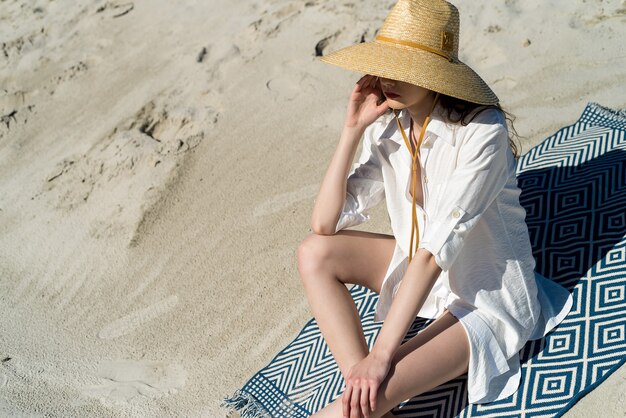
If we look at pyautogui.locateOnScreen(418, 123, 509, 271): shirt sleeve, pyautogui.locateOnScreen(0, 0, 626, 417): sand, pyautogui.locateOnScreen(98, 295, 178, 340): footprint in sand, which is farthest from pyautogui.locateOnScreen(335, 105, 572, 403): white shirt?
pyautogui.locateOnScreen(98, 295, 178, 340): footprint in sand

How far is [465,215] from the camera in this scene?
7.41ft

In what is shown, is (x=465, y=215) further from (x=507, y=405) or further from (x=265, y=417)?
(x=265, y=417)

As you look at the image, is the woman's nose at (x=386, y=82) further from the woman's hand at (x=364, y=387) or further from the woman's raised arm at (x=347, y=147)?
the woman's hand at (x=364, y=387)

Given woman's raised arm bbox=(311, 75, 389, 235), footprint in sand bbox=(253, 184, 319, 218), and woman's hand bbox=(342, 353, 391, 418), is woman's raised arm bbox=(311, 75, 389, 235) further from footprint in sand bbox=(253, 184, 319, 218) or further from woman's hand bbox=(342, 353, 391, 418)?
footprint in sand bbox=(253, 184, 319, 218)

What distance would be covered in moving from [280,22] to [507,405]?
381 cm

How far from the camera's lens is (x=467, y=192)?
88.4 inches

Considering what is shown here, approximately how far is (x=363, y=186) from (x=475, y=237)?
19.4 inches

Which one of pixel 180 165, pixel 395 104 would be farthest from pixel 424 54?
pixel 180 165

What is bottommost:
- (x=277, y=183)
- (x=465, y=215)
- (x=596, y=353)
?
(x=277, y=183)

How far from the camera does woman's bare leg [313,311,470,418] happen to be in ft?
7.36

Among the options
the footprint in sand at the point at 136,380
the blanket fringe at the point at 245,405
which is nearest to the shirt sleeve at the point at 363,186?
the blanket fringe at the point at 245,405

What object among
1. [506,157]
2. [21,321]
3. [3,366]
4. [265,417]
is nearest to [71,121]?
[21,321]

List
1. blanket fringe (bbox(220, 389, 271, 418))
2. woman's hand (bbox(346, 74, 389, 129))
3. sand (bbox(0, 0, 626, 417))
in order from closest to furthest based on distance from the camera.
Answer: woman's hand (bbox(346, 74, 389, 129)) → blanket fringe (bbox(220, 389, 271, 418)) → sand (bbox(0, 0, 626, 417))

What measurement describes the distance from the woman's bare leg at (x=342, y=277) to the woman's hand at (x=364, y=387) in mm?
170
